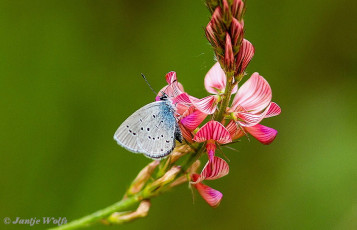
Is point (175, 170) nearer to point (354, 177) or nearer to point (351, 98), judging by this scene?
point (354, 177)

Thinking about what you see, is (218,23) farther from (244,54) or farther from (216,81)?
(216,81)

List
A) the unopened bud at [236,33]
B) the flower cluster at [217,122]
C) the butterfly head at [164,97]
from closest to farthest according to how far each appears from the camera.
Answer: the unopened bud at [236,33], the flower cluster at [217,122], the butterfly head at [164,97]

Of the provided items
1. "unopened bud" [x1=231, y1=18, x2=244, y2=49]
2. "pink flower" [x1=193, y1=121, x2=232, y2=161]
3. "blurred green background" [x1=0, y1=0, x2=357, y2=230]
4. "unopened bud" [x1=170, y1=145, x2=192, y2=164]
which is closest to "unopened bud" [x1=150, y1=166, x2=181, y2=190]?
"unopened bud" [x1=170, y1=145, x2=192, y2=164]

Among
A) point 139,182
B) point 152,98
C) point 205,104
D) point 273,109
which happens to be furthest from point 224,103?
point 152,98

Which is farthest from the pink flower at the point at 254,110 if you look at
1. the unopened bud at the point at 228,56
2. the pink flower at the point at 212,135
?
the unopened bud at the point at 228,56

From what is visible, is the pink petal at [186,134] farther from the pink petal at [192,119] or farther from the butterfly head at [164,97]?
the butterfly head at [164,97]

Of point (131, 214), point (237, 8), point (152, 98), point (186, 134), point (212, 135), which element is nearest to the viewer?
point (237, 8)
